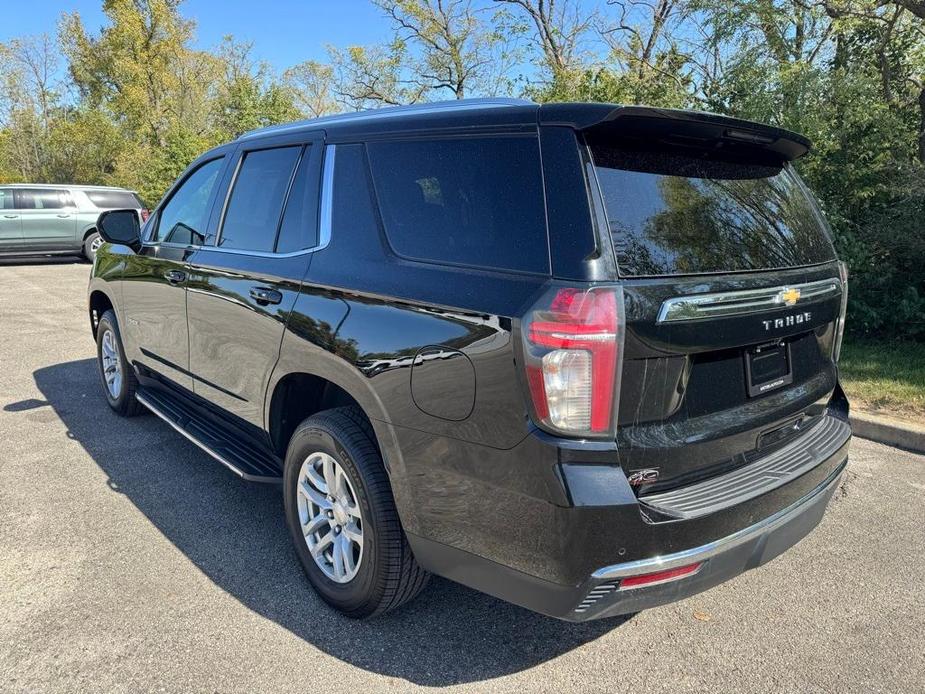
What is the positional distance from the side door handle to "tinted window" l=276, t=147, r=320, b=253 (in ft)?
0.64

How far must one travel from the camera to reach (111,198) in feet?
55.0

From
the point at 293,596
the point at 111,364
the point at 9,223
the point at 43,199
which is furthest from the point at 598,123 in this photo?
the point at 9,223

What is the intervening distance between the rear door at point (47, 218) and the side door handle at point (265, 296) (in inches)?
621

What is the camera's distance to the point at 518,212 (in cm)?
217

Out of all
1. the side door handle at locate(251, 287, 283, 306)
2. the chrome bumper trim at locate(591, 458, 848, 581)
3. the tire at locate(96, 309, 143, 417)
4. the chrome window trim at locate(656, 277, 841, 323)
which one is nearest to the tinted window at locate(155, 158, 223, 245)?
the side door handle at locate(251, 287, 283, 306)

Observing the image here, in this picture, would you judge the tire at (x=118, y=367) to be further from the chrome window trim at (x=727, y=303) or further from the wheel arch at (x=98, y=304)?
the chrome window trim at (x=727, y=303)

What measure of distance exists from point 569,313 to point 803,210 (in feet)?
4.75

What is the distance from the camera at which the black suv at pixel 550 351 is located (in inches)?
78.5

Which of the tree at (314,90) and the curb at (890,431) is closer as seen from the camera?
the curb at (890,431)

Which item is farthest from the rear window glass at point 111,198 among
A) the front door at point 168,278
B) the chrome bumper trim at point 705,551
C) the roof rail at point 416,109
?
the chrome bumper trim at point 705,551

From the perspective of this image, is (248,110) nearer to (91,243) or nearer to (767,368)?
(91,243)

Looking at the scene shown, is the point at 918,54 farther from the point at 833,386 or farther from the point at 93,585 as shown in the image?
the point at 93,585

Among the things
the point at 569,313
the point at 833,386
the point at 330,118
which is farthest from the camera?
the point at 330,118

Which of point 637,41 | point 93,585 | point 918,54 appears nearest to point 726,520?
point 93,585
